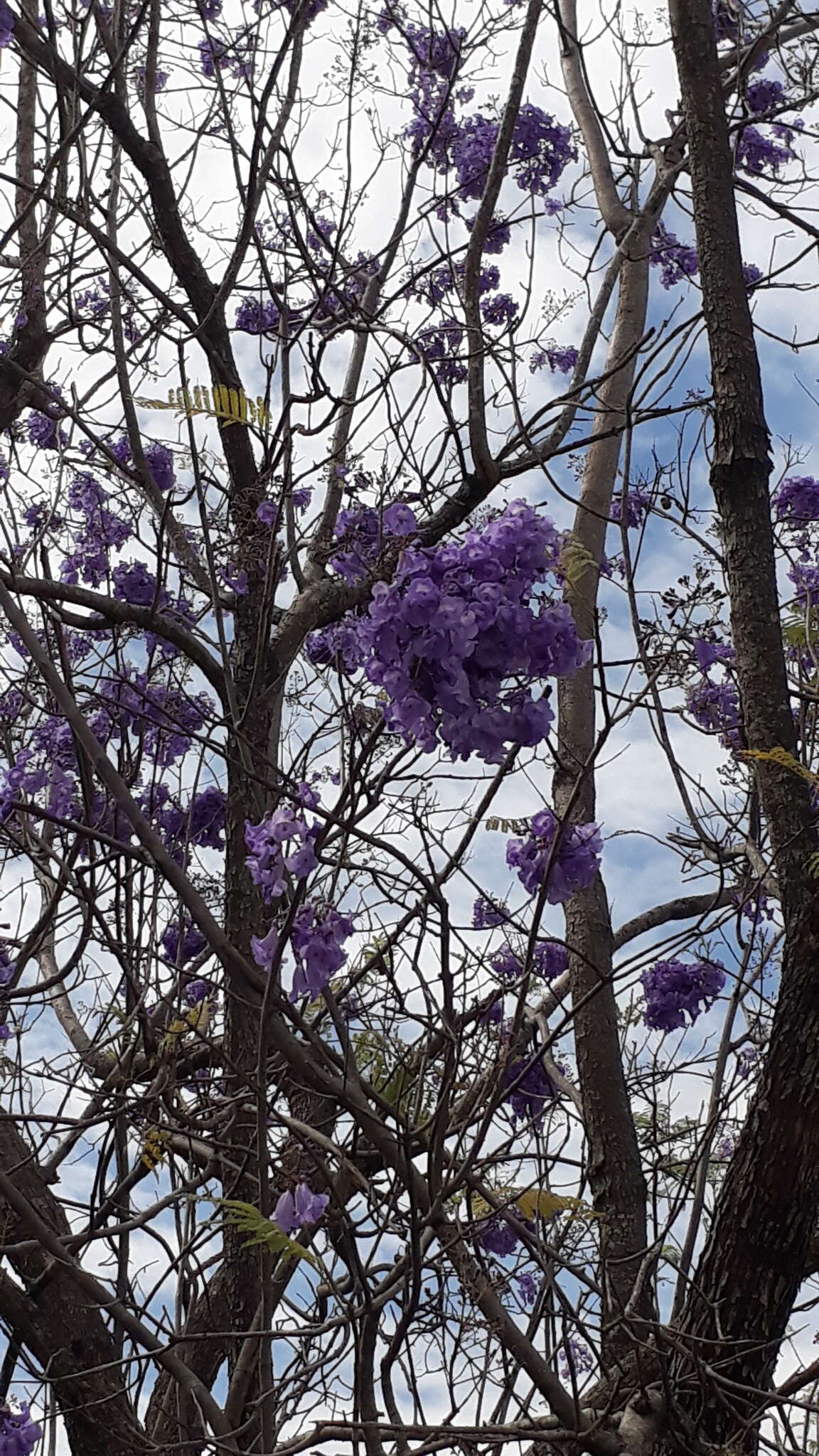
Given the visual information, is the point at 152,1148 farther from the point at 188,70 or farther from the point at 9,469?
the point at 188,70

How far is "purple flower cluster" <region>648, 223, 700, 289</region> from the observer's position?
558cm

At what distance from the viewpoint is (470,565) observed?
1.60 metres

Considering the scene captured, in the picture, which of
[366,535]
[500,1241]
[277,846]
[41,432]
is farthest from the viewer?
[41,432]

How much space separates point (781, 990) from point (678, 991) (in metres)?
1.51

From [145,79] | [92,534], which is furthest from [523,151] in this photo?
[92,534]

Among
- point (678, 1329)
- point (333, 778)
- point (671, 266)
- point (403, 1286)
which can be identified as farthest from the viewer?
point (671, 266)

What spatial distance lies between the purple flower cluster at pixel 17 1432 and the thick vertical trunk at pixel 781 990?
4.47ft

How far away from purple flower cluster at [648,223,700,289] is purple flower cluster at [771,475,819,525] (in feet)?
4.84

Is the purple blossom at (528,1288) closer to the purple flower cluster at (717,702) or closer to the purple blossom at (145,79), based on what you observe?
the purple flower cluster at (717,702)

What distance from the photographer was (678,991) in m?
3.93

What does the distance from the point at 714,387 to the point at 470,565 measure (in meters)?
1.64

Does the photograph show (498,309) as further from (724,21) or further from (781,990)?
(781,990)

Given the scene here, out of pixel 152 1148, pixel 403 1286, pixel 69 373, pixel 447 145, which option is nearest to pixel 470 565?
pixel 403 1286

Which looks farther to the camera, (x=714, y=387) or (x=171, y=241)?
(x=171, y=241)
